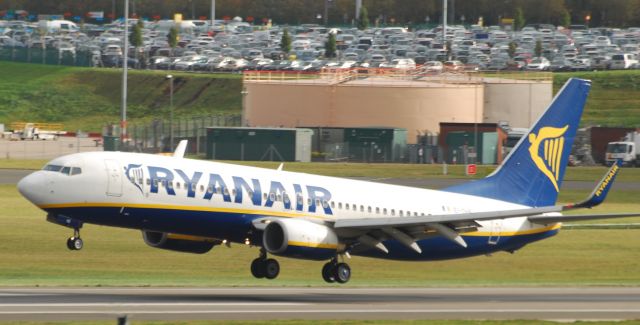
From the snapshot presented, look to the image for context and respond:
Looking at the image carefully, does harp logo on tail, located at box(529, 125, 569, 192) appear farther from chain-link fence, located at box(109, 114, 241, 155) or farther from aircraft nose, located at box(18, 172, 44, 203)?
chain-link fence, located at box(109, 114, 241, 155)

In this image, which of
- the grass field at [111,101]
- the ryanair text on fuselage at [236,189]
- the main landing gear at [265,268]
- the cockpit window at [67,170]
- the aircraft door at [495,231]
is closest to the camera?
the cockpit window at [67,170]

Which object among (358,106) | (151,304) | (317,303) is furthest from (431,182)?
(151,304)

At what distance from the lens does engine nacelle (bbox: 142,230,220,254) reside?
54125mm

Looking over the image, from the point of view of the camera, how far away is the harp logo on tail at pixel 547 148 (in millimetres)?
62000

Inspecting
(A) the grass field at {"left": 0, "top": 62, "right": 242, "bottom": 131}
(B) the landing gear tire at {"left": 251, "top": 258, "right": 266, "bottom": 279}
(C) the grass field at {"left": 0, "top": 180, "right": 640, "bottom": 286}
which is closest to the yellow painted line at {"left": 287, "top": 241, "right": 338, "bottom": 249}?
(B) the landing gear tire at {"left": 251, "top": 258, "right": 266, "bottom": 279}

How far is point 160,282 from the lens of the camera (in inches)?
2318

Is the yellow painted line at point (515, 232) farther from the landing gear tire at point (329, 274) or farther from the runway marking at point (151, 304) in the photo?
the runway marking at point (151, 304)

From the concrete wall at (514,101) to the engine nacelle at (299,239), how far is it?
114924 mm

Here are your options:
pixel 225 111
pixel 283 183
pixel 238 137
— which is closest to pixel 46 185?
pixel 283 183

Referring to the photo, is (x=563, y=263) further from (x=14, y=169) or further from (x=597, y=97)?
(x=597, y=97)

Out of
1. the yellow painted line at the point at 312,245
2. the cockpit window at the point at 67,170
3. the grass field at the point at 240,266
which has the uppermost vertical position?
the cockpit window at the point at 67,170

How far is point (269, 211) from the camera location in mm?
53281

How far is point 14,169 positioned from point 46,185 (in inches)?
2903

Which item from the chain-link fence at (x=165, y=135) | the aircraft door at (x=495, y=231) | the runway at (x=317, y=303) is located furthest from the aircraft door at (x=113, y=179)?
the chain-link fence at (x=165, y=135)
